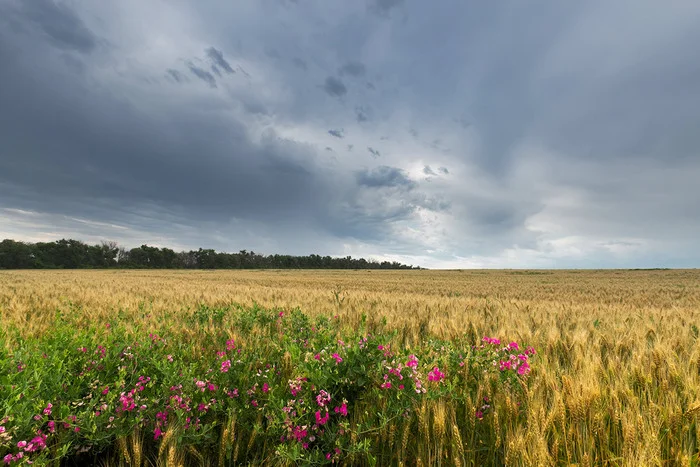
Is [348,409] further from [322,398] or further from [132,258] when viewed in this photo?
[132,258]

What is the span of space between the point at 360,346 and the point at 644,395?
220cm

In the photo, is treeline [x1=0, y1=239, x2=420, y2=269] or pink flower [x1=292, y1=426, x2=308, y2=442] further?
treeline [x1=0, y1=239, x2=420, y2=269]

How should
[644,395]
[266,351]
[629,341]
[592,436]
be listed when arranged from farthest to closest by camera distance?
[629,341] < [266,351] < [644,395] < [592,436]

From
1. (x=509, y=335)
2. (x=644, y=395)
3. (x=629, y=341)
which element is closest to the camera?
(x=644, y=395)

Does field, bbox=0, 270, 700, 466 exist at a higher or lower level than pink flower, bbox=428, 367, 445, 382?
lower

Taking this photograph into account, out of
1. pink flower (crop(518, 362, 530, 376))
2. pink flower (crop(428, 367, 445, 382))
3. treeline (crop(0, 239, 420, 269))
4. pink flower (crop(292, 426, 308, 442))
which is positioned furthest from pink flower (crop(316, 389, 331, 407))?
treeline (crop(0, 239, 420, 269))

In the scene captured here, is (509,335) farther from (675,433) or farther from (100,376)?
(100,376)

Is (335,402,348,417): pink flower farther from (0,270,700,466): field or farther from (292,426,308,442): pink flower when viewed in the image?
(292,426,308,442): pink flower

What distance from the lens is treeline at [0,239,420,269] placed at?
99875mm

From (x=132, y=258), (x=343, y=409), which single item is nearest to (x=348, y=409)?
(x=343, y=409)

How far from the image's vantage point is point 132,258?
11569cm

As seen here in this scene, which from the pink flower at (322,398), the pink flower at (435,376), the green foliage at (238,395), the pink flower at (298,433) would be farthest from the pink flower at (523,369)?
the pink flower at (298,433)

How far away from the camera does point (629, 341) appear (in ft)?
13.5

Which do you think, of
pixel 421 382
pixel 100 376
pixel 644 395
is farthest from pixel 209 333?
pixel 644 395
